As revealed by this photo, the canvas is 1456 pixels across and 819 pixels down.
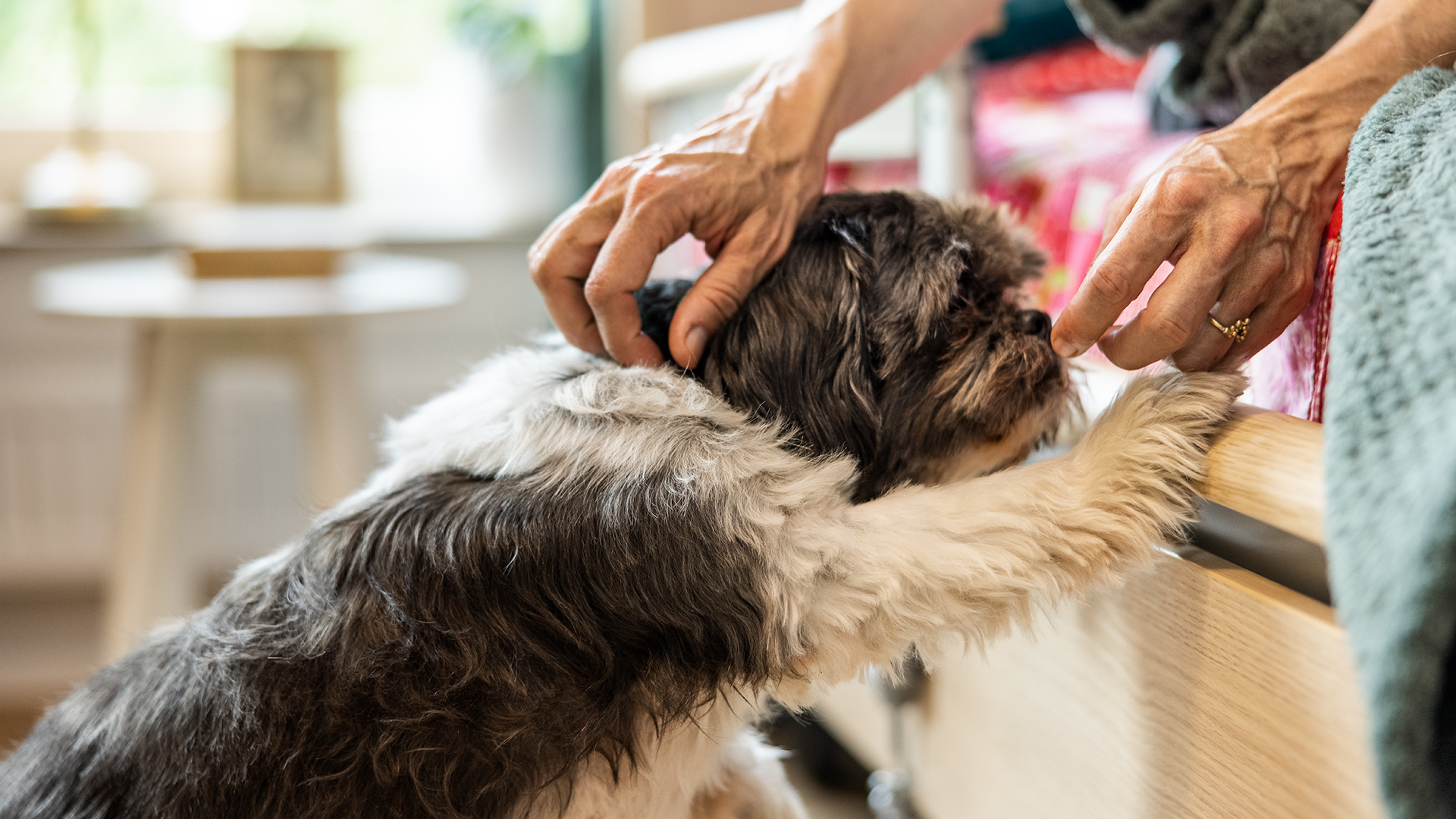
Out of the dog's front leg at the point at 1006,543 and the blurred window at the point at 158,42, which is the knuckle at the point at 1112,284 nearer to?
the dog's front leg at the point at 1006,543

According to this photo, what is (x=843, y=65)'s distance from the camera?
1243 mm

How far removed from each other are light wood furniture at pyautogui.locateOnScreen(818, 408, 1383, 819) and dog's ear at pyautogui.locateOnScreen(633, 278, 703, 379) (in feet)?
1.46

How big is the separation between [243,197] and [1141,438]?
2567 millimetres

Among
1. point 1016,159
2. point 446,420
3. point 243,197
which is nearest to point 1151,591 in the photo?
point 446,420

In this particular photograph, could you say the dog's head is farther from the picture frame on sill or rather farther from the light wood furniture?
the picture frame on sill

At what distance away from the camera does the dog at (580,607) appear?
84 centimetres

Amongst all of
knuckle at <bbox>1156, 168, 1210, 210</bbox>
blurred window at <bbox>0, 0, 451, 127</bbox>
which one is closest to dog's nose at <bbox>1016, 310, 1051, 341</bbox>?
knuckle at <bbox>1156, 168, 1210, 210</bbox>

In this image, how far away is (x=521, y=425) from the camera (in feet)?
3.12

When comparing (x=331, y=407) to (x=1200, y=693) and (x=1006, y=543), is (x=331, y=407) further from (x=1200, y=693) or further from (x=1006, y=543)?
(x=1200, y=693)

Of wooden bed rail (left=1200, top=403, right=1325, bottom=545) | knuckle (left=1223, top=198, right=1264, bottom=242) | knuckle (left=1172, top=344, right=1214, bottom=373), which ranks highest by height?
knuckle (left=1223, top=198, right=1264, bottom=242)

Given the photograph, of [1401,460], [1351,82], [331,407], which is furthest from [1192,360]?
[331,407]

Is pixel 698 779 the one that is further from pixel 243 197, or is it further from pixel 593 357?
pixel 243 197

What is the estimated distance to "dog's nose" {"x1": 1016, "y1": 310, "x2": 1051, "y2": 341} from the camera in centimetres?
105

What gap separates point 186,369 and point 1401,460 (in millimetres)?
2015
